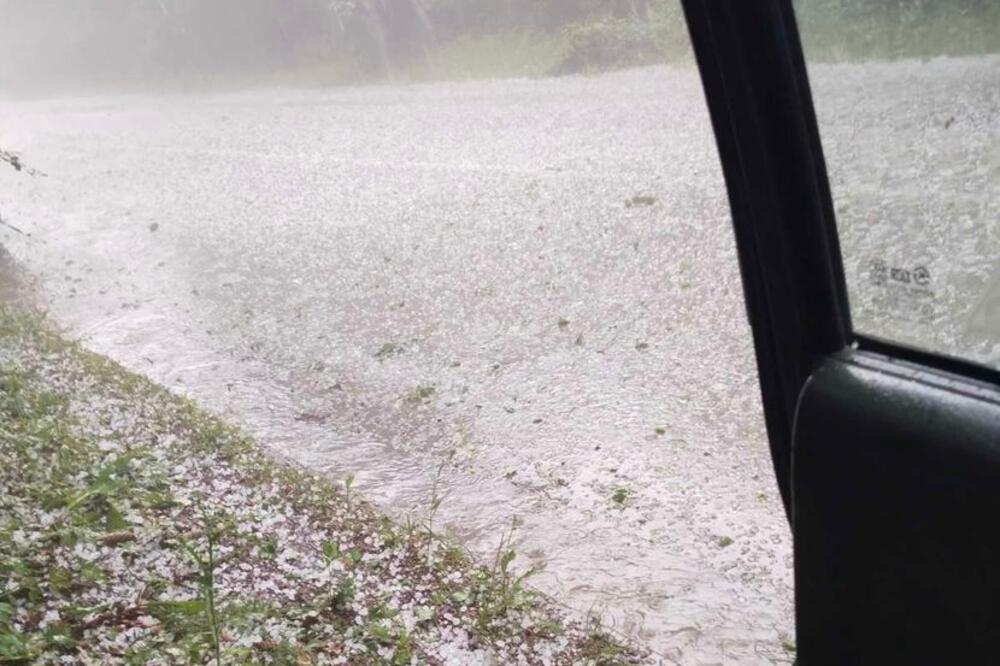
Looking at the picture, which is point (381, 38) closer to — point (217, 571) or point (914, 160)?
point (217, 571)

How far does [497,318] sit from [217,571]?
420cm

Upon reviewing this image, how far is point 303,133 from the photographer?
13805mm

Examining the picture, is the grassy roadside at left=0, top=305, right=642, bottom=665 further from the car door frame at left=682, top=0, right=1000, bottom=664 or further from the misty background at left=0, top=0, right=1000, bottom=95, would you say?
the misty background at left=0, top=0, right=1000, bottom=95

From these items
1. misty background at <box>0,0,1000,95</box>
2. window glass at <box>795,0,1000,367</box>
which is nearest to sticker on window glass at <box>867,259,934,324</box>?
window glass at <box>795,0,1000,367</box>

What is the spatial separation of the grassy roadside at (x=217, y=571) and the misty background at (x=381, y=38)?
8.59ft

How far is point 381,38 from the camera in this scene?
17781 mm

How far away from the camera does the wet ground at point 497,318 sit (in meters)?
4.66

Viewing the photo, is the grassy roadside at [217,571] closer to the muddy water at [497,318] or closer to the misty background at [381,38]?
the muddy water at [497,318]

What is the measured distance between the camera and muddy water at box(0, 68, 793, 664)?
4660mm

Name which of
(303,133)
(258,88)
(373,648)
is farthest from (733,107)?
(258,88)

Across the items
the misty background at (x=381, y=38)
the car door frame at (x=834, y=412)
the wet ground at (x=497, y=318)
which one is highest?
the misty background at (x=381, y=38)

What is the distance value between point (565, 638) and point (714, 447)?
85.8 inches

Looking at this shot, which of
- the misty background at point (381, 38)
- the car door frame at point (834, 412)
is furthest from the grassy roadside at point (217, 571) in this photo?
the misty background at point (381, 38)

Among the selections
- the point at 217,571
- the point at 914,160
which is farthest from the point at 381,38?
the point at 914,160
